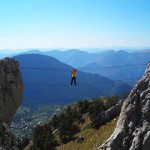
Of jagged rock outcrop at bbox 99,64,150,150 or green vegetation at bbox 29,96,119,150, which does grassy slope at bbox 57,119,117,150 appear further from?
jagged rock outcrop at bbox 99,64,150,150

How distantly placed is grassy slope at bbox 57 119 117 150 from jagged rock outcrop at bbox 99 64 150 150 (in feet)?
84.4

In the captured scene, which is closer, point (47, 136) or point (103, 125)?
point (103, 125)

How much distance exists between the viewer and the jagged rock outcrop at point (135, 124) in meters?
17.5

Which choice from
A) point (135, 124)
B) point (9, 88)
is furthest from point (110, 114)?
point (135, 124)

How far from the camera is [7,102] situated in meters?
46.1

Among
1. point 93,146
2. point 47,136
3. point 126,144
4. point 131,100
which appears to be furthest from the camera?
point 47,136

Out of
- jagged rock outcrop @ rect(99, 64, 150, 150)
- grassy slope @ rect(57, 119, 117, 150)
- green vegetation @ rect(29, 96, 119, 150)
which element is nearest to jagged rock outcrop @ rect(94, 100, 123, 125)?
green vegetation @ rect(29, 96, 119, 150)

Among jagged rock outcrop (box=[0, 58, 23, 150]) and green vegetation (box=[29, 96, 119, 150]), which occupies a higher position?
jagged rock outcrop (box=[0, 58, 23, 150])

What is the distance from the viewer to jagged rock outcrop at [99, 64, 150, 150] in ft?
57.5

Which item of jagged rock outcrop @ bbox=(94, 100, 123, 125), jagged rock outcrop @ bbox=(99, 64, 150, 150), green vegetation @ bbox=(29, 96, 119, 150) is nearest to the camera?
jagged rock outcrop @ bbox=(99, 64, 150, 150)

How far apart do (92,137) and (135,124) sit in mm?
33925

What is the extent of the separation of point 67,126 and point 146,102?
4611 cm

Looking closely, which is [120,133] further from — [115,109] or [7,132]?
Result: [115,109]

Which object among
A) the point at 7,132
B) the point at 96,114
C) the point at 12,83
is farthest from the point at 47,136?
the point at 7,132
